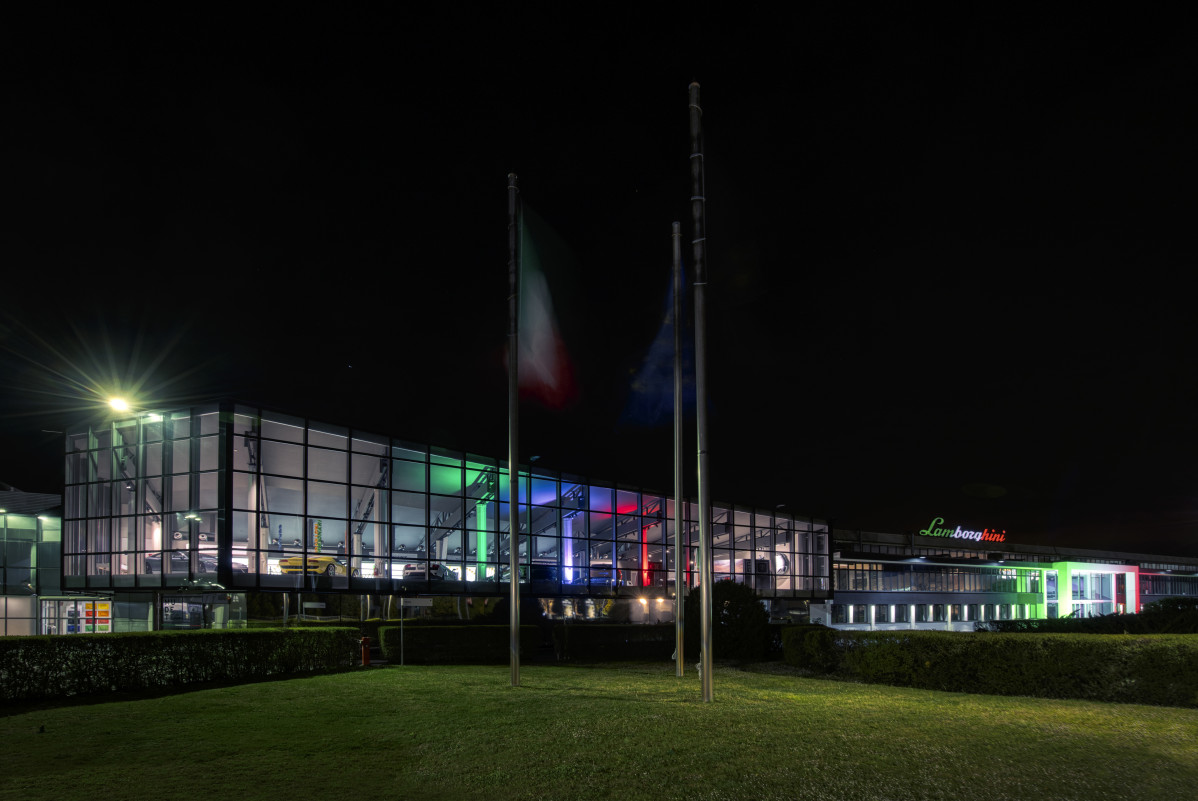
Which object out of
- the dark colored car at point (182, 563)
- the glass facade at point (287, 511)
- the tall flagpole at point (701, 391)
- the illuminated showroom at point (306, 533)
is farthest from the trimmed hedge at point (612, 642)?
the tall flagpole at point (701, 391)

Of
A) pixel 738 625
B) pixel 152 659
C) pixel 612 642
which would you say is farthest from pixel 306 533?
pixel 738 625

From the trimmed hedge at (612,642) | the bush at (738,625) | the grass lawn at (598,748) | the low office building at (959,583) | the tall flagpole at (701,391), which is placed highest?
the tall flagpole at (701,391)

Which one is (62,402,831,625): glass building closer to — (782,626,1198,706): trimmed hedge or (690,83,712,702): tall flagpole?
(782,626,1198,706): trimmed hedge

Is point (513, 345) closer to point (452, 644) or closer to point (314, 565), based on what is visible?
point (452, 644)

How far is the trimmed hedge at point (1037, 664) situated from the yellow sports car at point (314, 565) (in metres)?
18.5

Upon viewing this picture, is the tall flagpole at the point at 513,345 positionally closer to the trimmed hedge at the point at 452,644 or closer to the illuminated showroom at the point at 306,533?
the trimmed hedge at the point at 452,644

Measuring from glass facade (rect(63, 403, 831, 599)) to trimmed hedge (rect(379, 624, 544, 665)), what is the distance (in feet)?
19.0

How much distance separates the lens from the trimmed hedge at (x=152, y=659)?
52.9 feet

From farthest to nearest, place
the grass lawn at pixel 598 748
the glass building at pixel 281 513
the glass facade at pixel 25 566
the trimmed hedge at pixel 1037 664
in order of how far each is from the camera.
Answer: the glass facade at pixel 25 566 < the glass building at pixel 281 513 < the trimmed hedge at pixel 1037 664 < the grass lawn at pixel 598 748

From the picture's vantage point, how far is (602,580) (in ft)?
142

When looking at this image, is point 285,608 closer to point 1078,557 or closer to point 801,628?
point 801,628

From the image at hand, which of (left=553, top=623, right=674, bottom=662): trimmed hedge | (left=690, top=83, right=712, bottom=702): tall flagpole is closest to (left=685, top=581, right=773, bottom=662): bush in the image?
(left=553, top=623, right=674, bottom=662): trimmed hedge

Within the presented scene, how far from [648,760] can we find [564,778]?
1.15m

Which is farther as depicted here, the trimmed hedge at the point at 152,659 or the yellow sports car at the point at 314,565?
the yellow sports car at the point at 314,565
